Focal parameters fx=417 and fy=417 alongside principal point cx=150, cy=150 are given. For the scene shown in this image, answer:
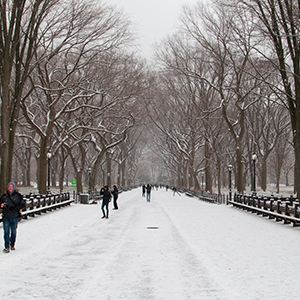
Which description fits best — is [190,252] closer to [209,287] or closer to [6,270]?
[209,287]

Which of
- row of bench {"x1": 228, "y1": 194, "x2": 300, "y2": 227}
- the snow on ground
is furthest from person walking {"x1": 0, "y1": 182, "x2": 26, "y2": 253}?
row of bench {"x1": 228, "y1": 194, "x2": 300, "y2": 227}

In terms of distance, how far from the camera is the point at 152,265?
8312 mm

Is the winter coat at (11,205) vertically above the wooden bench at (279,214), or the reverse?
the winter coat at (11,205)

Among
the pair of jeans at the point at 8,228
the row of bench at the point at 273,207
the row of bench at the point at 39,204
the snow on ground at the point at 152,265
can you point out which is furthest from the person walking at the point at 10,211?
the row of bench at the point at 273,207

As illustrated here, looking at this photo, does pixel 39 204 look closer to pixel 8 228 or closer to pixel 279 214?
pixel 8 228

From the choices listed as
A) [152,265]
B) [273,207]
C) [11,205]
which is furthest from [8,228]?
[273,207]

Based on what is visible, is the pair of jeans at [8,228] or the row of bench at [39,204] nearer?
the pair of jeans at [8,228]

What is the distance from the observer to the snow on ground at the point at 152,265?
6379 mm

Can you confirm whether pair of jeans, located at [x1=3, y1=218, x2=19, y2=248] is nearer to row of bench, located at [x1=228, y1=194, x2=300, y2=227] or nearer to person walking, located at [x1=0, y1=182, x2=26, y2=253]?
person walking, located at [x1=0, y1=182, x2=26, y2=253]

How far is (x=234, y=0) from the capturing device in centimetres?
2178

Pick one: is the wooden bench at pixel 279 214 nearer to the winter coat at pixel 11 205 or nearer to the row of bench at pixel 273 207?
the row of bench at pixel 273 207

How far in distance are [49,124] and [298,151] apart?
1716 centimetres

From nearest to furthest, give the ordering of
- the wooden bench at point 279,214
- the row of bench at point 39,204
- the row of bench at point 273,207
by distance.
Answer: the wooden bench at point 279,214, the row of bench at point 273,207, the row of bench at point 39,204

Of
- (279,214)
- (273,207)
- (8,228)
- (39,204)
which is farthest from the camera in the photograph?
(39,204)
